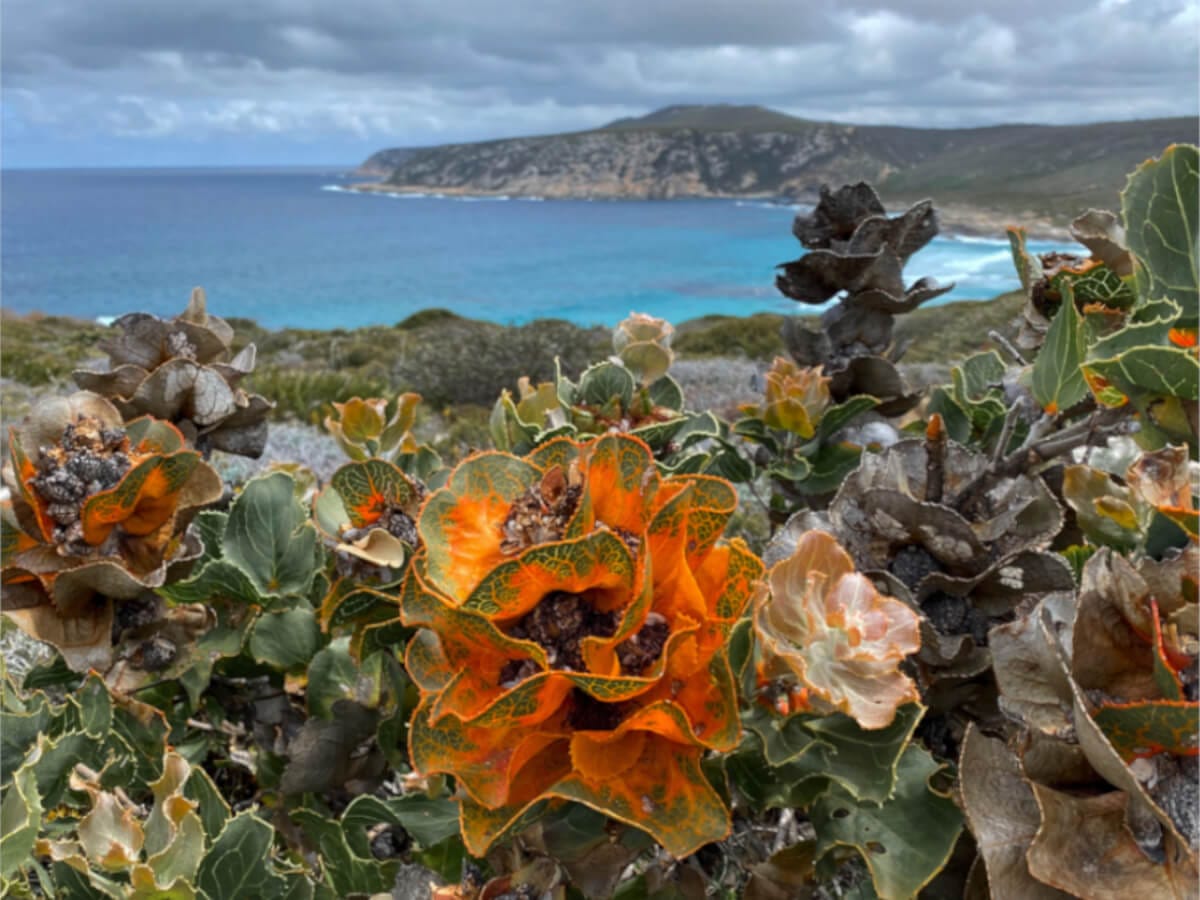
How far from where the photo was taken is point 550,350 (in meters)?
16.8

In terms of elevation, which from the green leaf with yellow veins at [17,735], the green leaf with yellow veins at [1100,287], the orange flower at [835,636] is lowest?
the green leaf with yellow veins at [17,735]

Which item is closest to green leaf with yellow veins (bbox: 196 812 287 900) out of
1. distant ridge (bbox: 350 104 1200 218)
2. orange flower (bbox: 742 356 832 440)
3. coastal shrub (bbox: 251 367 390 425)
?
orange flower (bbox: 742 356 832 440)

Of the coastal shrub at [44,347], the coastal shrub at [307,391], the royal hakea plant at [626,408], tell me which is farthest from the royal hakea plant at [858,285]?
the coastal shrub at [44,347]

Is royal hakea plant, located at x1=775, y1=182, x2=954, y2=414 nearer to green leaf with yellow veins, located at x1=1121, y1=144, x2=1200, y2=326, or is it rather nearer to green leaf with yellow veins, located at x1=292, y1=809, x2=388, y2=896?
green leaf with yellow veins, located at x1=1121, y1=144, x2=1200, y2=326

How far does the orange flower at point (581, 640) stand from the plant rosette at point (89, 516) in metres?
0.65

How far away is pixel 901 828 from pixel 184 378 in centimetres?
136

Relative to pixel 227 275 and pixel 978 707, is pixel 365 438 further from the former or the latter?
pixel 227 275

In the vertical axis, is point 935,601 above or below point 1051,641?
below

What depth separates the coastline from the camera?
4372 centimetres

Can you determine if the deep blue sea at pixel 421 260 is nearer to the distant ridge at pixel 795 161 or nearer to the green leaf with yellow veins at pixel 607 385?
the distant ridge at pixel 795 161

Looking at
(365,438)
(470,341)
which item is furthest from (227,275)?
(365,438)

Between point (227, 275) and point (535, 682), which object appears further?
point (227, 275)

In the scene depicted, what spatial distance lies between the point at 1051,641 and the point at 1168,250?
0.66 meters

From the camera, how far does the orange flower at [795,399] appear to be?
1704mm
